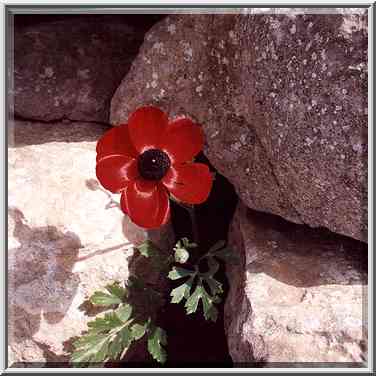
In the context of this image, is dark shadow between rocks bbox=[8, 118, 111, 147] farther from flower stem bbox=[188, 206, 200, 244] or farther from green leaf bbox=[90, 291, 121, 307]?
green leaf bbox=[90, 291, 121, 307]

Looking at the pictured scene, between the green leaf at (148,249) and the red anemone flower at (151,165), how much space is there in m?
0.28

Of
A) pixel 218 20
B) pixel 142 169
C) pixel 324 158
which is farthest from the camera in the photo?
pixel 218 20

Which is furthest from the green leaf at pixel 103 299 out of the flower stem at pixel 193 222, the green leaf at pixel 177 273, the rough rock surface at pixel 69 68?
the rough rock surface at pixel 69 68

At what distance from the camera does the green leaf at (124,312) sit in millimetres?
1918

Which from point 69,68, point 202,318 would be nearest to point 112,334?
point 202,318

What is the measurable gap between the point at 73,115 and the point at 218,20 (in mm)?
735

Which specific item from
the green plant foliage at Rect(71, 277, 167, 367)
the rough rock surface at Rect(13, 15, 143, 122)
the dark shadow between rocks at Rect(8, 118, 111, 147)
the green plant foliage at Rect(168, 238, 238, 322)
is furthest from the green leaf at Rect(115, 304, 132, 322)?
the rough rock surface at Rect(13, 15, 143, 122)

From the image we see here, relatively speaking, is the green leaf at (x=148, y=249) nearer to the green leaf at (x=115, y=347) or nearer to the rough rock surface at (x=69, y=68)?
the green leaf at (x=115, y=347)

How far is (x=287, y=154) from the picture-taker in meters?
1.71

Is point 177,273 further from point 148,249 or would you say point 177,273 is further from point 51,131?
point 51,131

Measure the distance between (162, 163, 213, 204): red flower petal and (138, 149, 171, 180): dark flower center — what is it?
3 centimetres

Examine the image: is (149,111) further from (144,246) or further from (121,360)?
(121,360)

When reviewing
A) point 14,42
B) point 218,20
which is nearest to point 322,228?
point 218,20

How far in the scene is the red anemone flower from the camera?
1698 mm
